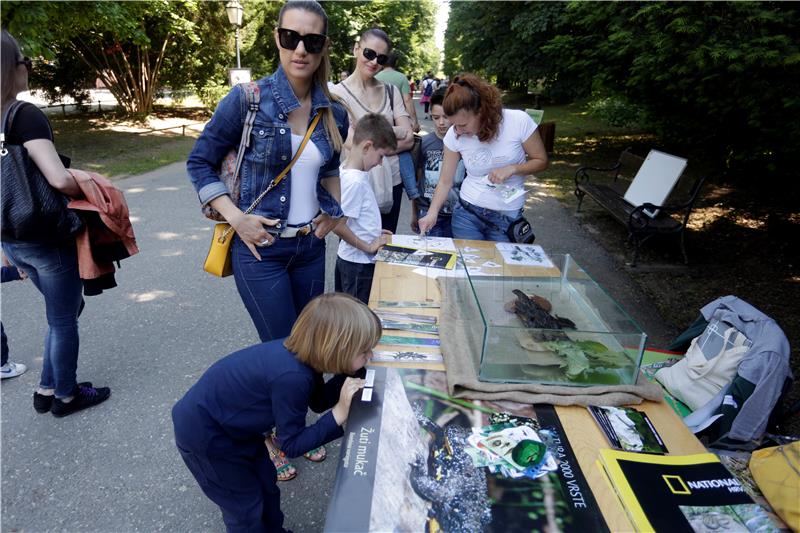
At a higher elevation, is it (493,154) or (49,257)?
(493,154)

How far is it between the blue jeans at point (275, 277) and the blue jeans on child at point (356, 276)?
60 centimetres

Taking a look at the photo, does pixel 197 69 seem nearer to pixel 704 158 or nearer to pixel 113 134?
pixel 113 134

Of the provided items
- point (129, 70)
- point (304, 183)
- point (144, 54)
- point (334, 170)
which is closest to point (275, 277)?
point (304, 183)

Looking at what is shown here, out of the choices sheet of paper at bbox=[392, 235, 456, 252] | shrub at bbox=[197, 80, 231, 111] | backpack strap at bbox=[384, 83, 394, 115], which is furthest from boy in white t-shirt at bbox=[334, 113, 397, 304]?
shrub at bbox=[197, 80, 231, 111]

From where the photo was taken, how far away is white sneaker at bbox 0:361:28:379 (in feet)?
10.5

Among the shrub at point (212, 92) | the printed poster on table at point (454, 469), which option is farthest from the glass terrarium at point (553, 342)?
the shrub at point (212, 92)

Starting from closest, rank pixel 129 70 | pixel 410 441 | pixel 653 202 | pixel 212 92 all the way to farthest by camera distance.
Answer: pixel 410 441
pixel 653 202
pixel 129 70
pixel 212 92

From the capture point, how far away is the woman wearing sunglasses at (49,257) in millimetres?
2252

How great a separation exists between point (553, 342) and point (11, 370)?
3381 millimetres

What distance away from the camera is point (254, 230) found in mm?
1973

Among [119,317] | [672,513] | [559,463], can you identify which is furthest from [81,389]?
[672,513]

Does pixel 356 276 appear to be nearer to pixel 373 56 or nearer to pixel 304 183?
pixel 304 183

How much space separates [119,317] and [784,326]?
17.7 feet

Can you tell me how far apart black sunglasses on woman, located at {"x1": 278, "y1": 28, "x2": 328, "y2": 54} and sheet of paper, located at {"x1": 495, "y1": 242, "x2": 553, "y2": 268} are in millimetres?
1424
